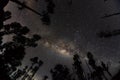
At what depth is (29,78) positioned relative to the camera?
3869 centimetres

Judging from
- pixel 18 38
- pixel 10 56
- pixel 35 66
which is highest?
pixel 35 66

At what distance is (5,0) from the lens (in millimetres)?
2422

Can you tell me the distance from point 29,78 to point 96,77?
19.6 metres

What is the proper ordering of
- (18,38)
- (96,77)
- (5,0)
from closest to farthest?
1. (5,0)
2. (18,38)
3. (96,77)

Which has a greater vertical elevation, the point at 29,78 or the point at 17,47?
the point at 29,78

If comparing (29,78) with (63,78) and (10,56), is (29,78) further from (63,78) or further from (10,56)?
(10,56)

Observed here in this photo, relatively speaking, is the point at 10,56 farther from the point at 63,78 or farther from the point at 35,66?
the point at 63,78

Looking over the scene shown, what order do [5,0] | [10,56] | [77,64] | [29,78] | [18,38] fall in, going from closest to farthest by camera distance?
[5,0] → [10,56] → [18,38] → [29,78] → [77,64]

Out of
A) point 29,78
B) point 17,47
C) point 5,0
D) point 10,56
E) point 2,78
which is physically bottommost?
point 2,78

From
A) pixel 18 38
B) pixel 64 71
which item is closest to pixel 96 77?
pixel 64 71

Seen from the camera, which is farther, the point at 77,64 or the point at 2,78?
A: the point at 77,64

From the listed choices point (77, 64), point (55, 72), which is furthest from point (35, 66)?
point (77, 64)

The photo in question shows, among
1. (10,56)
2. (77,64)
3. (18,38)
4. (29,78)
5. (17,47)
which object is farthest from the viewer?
(77,64)

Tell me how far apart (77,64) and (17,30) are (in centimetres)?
3043
